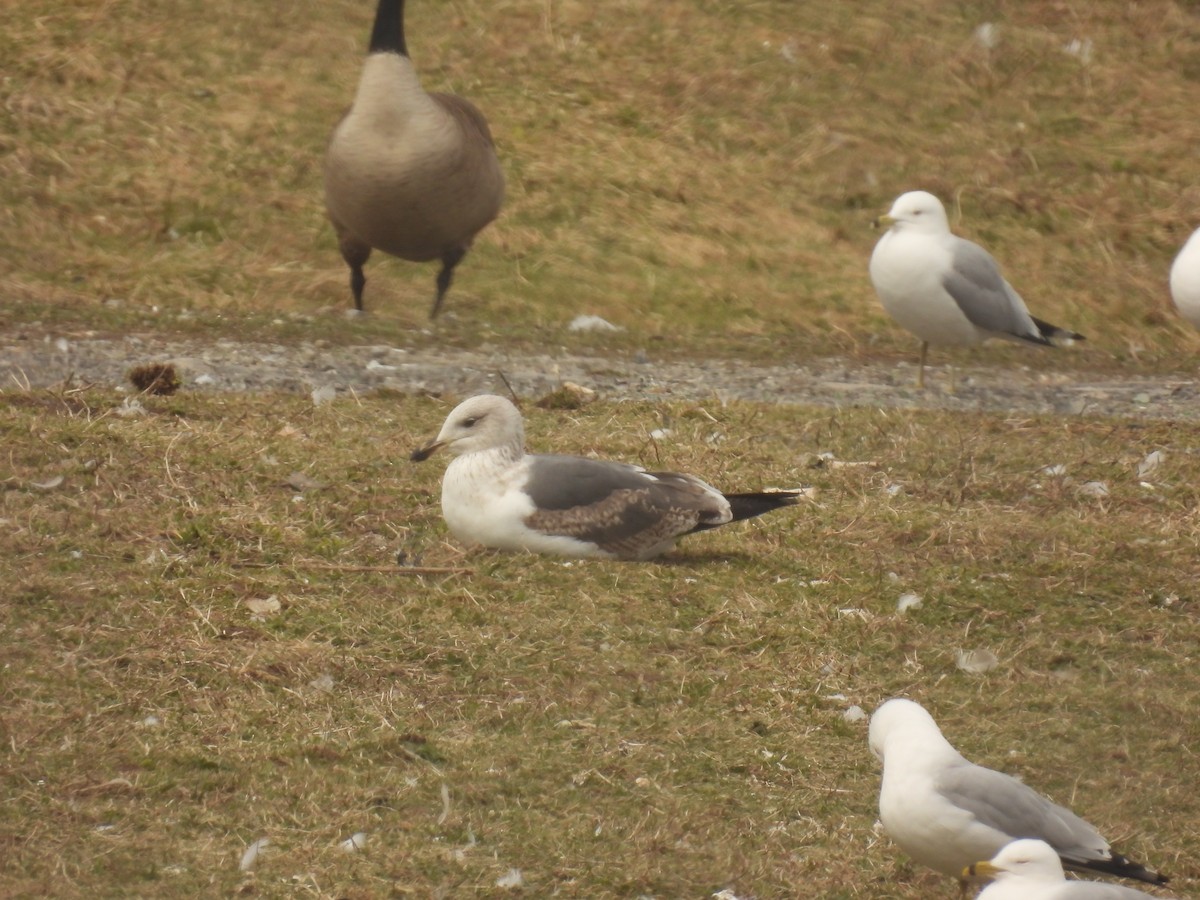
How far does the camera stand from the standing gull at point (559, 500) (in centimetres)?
570

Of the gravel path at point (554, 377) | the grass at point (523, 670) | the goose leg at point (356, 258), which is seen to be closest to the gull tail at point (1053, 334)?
the gravel path at point (554, 377)

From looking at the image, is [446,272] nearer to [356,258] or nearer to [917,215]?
[356,258]

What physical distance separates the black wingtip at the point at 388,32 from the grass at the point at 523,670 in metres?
3.67

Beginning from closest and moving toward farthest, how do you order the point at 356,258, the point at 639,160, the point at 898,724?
the point at 898,724 → the point at 356,258 → the point at 639,160

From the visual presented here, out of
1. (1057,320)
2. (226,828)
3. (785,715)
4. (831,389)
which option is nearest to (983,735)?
(785,715)

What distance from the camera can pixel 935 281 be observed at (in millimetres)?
8805

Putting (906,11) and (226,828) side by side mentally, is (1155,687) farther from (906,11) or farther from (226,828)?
(906,11)

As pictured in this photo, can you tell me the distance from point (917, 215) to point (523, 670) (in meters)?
4.78

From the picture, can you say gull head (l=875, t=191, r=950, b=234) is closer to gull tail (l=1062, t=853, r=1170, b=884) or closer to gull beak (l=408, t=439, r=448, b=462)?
gull beak (l=408, t=439, r=448, b=462)

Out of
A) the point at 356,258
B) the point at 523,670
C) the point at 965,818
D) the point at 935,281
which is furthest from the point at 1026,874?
the point at 356,258

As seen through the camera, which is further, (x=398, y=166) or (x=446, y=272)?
(x=446, y=272)

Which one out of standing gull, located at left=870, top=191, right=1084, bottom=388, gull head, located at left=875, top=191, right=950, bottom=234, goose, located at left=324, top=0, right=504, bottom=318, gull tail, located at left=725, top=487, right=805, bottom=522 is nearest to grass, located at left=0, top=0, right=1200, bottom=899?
gull tail, located at left=725, top=487, right=805, bottom=522

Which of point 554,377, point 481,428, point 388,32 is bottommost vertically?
point 554,377

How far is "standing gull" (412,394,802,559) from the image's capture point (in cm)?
570
